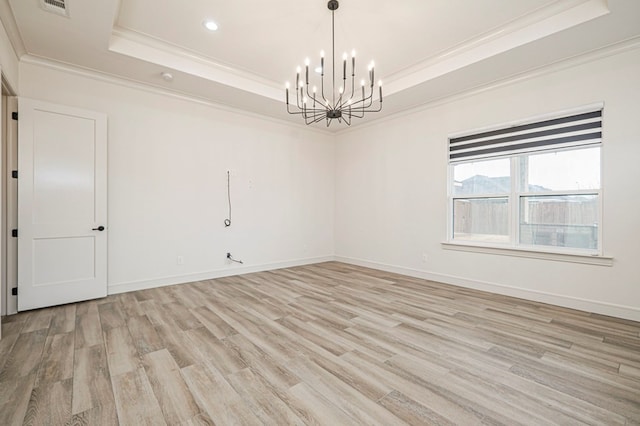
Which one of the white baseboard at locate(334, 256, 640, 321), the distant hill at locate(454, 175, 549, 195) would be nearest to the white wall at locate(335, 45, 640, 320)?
the white baseboard at locate(334, 256, 640, 321)

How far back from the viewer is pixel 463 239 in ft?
15.6

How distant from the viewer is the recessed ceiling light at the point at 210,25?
330cm

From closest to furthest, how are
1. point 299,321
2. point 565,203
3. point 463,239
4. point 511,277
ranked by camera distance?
point 299,321
point 565,203
point 511,277
point 463,239

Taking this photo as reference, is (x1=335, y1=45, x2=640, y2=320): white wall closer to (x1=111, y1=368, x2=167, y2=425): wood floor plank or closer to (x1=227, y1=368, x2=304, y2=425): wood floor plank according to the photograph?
(x1=227, y1=368, x2=304, y2=425): wood floor plank

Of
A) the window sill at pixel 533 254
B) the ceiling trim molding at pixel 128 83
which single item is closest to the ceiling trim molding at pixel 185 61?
the ceiling trim molding at pixel 128 83

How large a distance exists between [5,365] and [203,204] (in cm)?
302

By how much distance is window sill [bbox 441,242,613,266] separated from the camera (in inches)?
135

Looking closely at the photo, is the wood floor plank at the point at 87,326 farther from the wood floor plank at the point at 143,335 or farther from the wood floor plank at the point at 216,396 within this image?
the wood floor plank at the point at 216,396

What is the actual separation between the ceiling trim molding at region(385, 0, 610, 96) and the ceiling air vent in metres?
3.96

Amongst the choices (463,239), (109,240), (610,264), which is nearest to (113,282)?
(109,240)

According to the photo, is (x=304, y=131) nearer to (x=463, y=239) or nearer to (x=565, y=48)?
(x=463, y=239)

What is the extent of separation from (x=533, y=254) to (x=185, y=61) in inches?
208

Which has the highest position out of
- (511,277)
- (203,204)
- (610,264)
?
(203,204)

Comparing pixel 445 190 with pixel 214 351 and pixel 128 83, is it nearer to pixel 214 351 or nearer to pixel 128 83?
pixel 214 351
